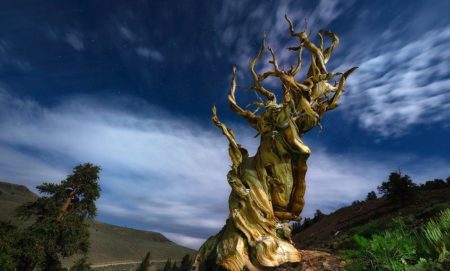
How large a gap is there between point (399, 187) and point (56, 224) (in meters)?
24.0

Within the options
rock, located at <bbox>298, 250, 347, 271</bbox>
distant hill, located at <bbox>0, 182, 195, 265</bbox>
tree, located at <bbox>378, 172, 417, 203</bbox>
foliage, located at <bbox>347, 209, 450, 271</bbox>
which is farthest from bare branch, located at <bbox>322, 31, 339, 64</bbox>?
distant hill, located at <bbox>0, 182, 195, 265</bbox>

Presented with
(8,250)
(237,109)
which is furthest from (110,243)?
(237,109)

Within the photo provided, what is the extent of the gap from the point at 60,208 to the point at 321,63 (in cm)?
1723

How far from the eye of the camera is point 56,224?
18703 mm

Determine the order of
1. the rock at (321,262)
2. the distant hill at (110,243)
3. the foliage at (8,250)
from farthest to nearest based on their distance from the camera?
the distant hill at (110,243) → the foliage at (8,250) → the rock at (321,262)

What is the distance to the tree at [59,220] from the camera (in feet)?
58.4

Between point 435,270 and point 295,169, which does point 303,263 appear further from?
point 435,270

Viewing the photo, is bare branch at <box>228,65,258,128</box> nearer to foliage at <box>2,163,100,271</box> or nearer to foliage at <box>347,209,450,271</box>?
foliage at <box>347,209,450,271</box>

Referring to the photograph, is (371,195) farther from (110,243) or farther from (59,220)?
(110,243)

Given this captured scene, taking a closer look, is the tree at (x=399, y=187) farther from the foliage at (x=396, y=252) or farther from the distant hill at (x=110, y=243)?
the distant hill at (x=110, y=243)

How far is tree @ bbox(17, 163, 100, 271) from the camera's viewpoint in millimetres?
17797

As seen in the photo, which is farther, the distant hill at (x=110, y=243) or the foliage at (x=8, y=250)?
the distant hill at (x=110, y=243)

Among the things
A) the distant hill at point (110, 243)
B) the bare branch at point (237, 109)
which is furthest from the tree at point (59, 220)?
the distant hill at point (110, 243)

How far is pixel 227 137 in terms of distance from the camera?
39.7 feet
